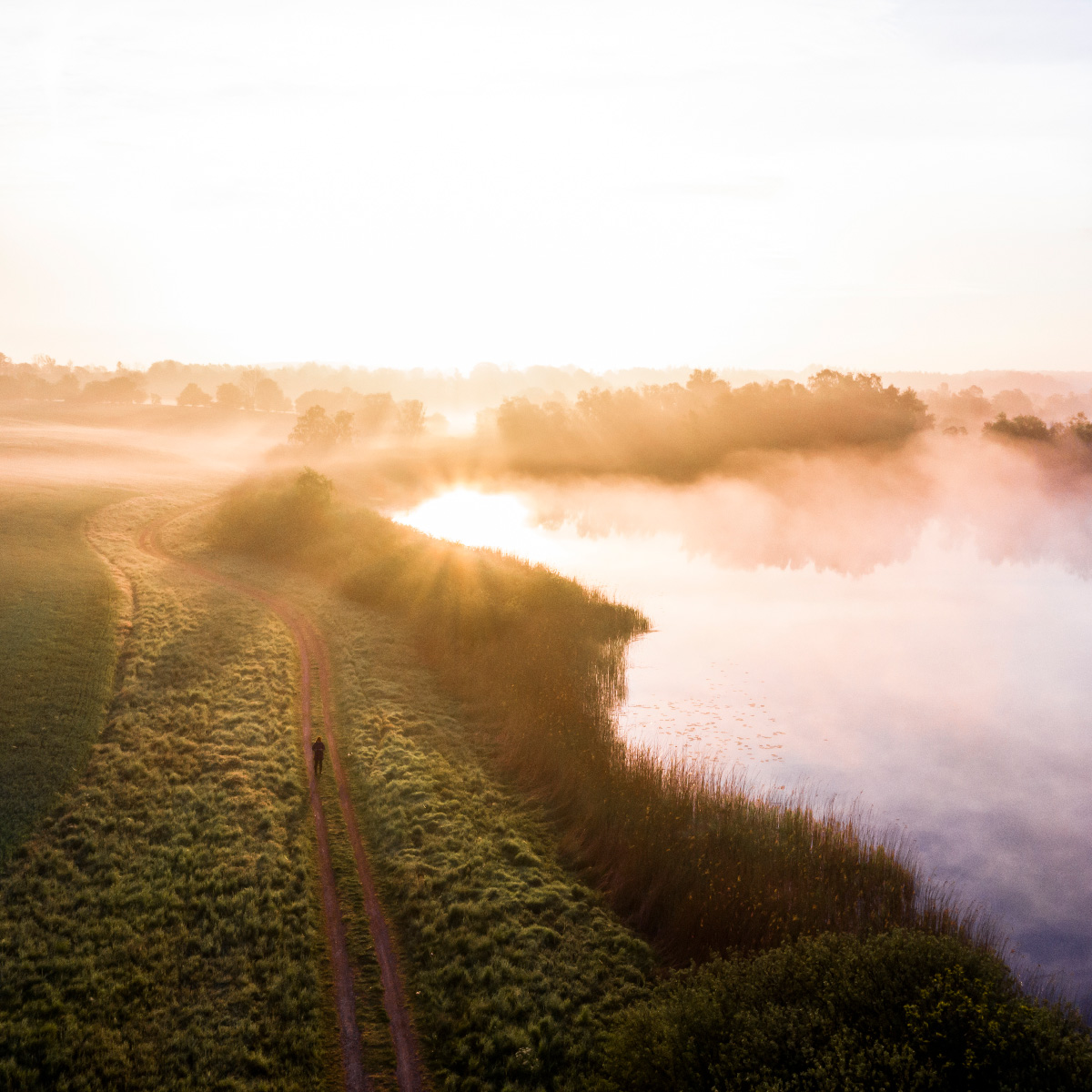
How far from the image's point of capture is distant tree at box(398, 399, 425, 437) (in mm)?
131238

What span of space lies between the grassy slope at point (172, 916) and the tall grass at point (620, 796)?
832 cm

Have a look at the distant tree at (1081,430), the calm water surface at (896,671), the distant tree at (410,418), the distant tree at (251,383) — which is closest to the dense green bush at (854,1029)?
the calm water surface at (896,671)

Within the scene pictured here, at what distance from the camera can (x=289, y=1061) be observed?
12641 millimetres

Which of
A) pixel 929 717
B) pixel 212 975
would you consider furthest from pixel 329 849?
pixel 929 717

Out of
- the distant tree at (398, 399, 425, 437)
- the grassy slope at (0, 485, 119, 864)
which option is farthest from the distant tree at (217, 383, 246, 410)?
the grassy slope at (0, 485, 119, 864)

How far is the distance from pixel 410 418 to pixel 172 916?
122146 millimetres

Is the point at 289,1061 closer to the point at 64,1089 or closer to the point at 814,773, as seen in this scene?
the point at 64,1089

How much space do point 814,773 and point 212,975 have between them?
66.1 ft

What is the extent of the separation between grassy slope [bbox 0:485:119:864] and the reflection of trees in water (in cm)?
4601

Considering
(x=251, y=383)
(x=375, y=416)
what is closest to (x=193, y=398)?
(x=251, y=383)

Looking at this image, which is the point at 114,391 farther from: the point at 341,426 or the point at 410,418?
the point at 341,426

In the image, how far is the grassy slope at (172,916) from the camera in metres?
12.5

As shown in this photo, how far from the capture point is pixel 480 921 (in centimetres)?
1648

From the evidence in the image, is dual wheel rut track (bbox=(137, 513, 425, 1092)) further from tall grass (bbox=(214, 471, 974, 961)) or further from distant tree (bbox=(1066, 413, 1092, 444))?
distant tree (bbox=(1066, 413, 1092, 444))
